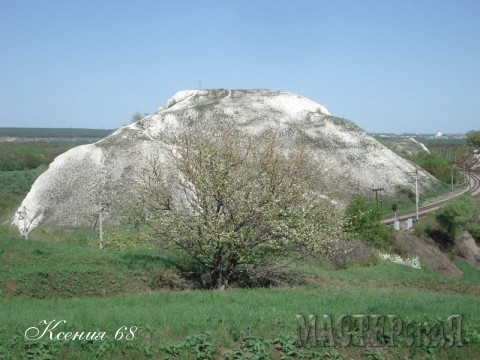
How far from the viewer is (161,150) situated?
42.3 m

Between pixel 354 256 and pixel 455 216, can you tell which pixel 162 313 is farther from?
pixel 455 216

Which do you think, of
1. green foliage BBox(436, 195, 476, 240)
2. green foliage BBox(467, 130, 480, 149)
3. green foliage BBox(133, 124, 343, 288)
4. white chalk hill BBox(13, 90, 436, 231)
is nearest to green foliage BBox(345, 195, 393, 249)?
white chalk hill BBox(13, 90, 436, 231)

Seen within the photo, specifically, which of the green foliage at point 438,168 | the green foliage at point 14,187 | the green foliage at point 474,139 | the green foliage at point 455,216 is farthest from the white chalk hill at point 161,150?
the green foliage at point 474,139

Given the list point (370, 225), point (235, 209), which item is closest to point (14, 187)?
point (370, 225)

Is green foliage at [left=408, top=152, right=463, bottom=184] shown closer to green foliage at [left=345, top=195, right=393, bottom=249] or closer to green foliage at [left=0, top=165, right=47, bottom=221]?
green foliage at [left=345, top=195, right=393, bottom=249]

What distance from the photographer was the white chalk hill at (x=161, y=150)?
158 ft

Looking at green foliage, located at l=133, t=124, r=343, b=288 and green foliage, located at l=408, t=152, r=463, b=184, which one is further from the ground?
green foliage, located at l=133, t=124, r=343, b=288

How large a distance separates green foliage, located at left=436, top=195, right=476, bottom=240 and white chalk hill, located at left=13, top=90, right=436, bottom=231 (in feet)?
40.5

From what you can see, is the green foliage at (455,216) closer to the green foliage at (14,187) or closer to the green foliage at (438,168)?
the green foliage at (438,168)

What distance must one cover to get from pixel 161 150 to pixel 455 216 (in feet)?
87.2

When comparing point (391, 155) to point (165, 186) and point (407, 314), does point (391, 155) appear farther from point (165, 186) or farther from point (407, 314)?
point (407, 314)

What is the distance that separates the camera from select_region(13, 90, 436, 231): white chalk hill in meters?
48.1

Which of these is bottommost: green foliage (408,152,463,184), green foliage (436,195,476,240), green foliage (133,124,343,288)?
green foliage (436,195,476,240)

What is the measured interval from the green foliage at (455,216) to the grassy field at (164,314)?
3791 centimetres
